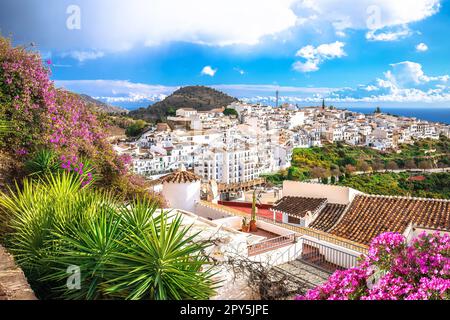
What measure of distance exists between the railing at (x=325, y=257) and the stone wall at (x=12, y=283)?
172 inches

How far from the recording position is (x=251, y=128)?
83.0 metres

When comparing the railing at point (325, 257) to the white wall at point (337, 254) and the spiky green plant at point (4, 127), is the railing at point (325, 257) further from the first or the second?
the spiky green plant at point (4, 127)

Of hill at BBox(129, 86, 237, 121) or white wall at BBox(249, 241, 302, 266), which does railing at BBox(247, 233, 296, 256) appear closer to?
white wall at BBox(249, 241, 302, 266)

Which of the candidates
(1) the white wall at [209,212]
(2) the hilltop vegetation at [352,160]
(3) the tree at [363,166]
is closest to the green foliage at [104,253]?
(1) the white wall at [209,212]

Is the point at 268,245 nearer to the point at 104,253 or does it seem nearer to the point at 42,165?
Result: the point at 104,253

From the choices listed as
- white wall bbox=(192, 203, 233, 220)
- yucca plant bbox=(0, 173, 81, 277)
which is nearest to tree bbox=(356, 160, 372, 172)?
white wall bbox=(192, 203, 233, 220)

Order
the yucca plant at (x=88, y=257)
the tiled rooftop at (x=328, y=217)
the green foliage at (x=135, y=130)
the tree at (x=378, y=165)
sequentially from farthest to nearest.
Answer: the green foliage at (x=135, y=130) < the tree at (x=378, y=165) < the tiled rooftop at (x=328, y=217) < the yucca plant at (x=88, y=257)

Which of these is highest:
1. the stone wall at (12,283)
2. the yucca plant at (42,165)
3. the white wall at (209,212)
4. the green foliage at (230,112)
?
the green foliage at (230,112)

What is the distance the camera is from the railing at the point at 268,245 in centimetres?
630

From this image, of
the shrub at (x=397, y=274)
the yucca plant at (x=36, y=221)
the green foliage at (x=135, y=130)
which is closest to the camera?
the shrub at (x=397, y=274)

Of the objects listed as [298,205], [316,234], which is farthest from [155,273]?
[298,205]

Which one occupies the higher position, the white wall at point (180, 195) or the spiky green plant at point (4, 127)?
the spiky green plant at point (4, 127)

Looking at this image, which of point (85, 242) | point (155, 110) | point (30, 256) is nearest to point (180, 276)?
point (85, 242)

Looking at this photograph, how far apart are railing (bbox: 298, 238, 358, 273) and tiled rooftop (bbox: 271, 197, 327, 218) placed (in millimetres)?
4242
